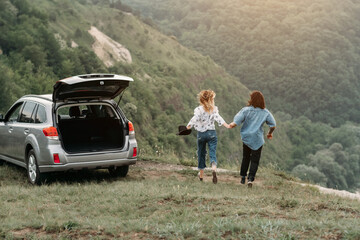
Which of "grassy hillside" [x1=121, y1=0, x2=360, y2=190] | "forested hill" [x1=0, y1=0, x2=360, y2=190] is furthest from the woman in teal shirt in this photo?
"grassy hillside" [x1=121, y1=0, x2=360, y2=190]

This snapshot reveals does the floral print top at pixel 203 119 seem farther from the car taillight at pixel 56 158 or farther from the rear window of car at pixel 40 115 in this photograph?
the rear window of car at pixel 40 115

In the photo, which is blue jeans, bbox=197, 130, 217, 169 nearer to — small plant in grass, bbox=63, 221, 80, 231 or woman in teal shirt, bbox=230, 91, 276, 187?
woman in teal shirt, bbox=230, 91, 276, 187

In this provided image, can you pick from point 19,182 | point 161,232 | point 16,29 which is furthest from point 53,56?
point 161,232

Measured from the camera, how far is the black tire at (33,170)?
25.4 feet

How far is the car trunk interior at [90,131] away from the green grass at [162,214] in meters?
1.28

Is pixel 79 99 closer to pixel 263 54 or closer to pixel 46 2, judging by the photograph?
pixel 46 2

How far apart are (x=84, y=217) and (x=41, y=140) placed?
2783 mm

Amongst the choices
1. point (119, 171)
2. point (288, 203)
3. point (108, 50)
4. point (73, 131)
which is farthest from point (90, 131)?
→ point (108, 50)

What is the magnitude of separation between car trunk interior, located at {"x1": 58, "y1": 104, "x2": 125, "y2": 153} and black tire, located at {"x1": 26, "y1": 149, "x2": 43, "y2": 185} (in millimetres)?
701

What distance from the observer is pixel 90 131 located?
870 centimetres

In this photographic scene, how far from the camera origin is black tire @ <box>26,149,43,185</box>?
25.4 ft

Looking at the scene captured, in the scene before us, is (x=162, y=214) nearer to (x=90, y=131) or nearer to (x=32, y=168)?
(x=32, y=168)

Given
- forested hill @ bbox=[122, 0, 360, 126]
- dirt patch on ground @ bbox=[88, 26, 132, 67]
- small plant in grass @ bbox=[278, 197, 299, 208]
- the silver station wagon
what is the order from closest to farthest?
small plant in grass @ bbox=[278, 197, 299, 208] → the silver station wagon → dirt patch on ground @ bbox=[88, 26, 132, 67] → forested hill @ bbox=[122, 0, 360, 126]

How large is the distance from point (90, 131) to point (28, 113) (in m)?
1.13
